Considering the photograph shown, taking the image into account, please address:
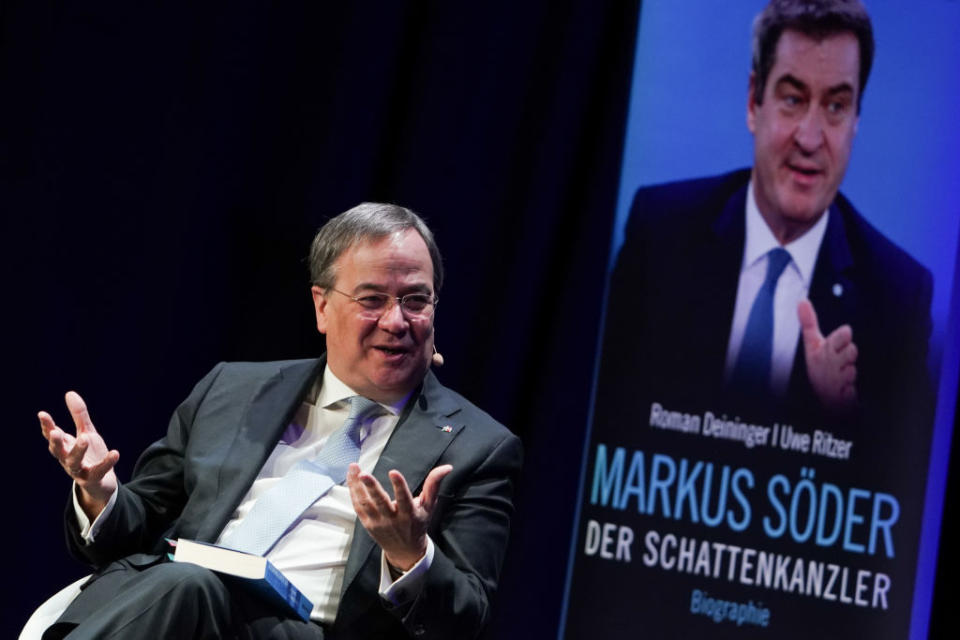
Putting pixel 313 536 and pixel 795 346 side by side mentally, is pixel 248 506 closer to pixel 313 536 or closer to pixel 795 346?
pixel 313 536

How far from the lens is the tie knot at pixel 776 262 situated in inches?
146

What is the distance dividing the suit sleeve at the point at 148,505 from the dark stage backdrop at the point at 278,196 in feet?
3.52

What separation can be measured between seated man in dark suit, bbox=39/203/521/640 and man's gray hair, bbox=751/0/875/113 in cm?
172

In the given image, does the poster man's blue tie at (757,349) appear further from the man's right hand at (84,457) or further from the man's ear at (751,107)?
the man's right hand at (84,457)

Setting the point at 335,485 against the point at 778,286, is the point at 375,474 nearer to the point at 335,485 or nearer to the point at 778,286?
the point at 335,485

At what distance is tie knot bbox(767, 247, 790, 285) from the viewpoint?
3.71 metres

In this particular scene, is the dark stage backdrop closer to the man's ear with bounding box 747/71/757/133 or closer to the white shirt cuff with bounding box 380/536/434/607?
the man's ear with bounding box 747/71/757/133

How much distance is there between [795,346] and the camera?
12.1 feet

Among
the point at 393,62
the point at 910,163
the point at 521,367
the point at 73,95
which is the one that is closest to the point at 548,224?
the point at 521,367

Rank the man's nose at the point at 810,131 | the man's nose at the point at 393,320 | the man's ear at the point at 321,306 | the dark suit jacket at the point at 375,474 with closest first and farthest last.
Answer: the dark suit jacket at the point at 375,474 < the man's nose at the point at 393,320 < the man's ear at the point at 321,306 < the man's nose at the point at 810,131

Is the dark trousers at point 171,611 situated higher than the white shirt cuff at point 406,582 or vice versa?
the white shirt cuff at point 406,582

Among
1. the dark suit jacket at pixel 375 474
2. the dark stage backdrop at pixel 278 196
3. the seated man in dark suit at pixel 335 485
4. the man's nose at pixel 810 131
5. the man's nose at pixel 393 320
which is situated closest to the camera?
the seated man in dark suit at pixel 335 485

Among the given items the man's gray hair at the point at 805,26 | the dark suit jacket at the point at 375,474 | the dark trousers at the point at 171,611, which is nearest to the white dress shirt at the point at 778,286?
the man's gray hair at the point at 805,26

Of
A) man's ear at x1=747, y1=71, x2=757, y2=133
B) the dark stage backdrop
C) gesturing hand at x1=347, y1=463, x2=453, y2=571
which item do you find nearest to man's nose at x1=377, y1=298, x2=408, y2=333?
gesturing hand at x1=347, y1=463, x2=453, y2=571
